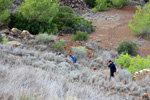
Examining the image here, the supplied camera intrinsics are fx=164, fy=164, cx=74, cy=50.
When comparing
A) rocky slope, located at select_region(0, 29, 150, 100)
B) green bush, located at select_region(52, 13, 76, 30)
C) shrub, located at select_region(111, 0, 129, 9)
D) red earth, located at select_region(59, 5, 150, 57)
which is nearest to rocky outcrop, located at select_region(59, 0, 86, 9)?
shrub, located at select_region(111, 0, 129, 9)

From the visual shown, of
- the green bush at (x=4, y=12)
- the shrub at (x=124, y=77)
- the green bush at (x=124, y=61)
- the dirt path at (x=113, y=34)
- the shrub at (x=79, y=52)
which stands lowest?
the dirt path at (x=113, y=34)

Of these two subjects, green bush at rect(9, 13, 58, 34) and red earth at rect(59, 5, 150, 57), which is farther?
green bush at rect(9, 13, 58, 34)

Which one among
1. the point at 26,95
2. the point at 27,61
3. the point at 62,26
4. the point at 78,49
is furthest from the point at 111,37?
the point at 26,95

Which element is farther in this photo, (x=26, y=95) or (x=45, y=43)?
(x=45, y=43)

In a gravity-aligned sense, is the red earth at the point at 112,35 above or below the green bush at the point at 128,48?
below

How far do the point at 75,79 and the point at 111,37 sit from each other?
11.5m

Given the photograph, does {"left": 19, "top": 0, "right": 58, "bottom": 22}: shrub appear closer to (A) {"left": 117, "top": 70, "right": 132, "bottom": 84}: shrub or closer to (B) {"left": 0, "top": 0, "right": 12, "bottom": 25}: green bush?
(B) {"left": 0, "top": 0, "right": 12, "bottom": 25}: green bush

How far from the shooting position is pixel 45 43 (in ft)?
36.9

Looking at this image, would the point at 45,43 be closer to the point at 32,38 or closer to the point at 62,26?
the point at 32,38

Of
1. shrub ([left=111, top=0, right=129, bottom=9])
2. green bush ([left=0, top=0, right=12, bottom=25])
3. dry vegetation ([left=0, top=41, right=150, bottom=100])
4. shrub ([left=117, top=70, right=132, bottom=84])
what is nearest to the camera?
dry vegetation ([left=0, top=41, right=150, bottom=100])

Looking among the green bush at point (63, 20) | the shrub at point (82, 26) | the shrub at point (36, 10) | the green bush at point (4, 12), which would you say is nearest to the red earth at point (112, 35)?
the shrub at point (82, 26)

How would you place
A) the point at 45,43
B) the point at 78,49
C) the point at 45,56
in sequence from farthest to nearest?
the point at 45,43 → the point at 78,49 → the point at 45,56

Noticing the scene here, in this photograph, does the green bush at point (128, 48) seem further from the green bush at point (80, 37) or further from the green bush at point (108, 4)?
the green bush at point (108, 4)

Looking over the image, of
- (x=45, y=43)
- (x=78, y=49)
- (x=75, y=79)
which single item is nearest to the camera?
(x=75, y=79)
